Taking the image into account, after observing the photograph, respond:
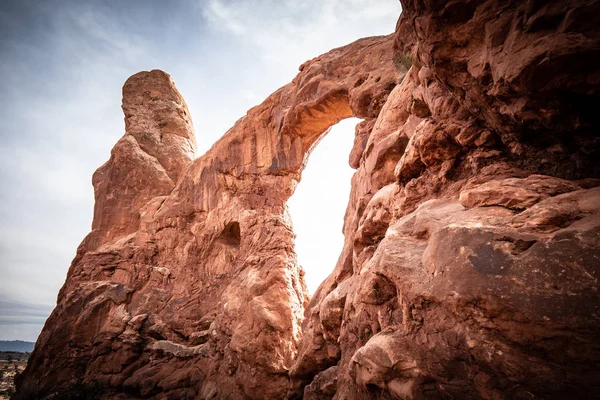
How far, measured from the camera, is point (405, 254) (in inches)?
182

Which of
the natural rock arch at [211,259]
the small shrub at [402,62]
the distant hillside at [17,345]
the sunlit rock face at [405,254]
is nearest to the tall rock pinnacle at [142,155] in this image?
the natural rock arch at [211,259]

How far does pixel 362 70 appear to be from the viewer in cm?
1280

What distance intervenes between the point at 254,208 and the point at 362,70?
26.9 ft

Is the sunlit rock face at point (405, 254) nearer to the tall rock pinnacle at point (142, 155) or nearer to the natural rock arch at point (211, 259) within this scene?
the natural rock arch at point (211, 259)

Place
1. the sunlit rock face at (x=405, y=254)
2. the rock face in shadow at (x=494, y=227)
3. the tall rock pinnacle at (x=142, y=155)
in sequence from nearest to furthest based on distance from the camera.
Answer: the rock face in shadow at (x=494, y=227) → the sunlit rock face at (x=405, y=254) → the tall rock pinnacle at (x=142, y=155)

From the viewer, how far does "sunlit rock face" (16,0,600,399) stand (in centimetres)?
315

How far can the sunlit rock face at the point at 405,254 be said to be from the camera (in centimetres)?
315

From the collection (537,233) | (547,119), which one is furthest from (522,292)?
(547,119)

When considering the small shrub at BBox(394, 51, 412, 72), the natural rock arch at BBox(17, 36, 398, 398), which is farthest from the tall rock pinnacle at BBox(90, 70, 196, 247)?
the small shrub at BBox(394, 51, 412, 72)

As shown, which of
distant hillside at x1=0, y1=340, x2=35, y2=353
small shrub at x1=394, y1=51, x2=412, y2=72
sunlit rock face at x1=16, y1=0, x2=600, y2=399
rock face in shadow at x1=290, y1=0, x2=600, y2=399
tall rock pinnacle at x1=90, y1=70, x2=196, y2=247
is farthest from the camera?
distant hillside at x1=0, y1=340, x2=35, y2=353

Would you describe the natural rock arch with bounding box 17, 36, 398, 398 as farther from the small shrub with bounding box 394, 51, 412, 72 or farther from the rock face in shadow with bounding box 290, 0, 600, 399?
the rock face in shadow with bounding box 290, 0, 600, 399

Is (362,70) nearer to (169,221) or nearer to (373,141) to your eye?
(373,141)

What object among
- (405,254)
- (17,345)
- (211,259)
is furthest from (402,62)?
(17,345)

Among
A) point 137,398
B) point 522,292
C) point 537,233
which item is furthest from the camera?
point 137,398
